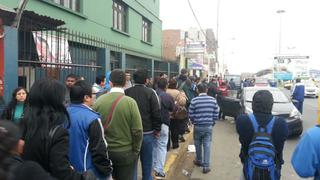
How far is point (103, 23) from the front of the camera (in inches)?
615

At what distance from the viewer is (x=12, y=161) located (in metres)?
2.13

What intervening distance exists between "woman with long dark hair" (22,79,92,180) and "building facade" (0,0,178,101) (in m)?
3.32

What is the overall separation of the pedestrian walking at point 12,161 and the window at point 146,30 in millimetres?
21681

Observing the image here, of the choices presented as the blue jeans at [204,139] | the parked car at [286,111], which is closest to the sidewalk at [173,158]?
the blue jeans at [204,139]

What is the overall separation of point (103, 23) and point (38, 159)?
13064 millimetres

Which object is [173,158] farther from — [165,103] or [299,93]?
[299,93]

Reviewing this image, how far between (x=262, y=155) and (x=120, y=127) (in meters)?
1.59

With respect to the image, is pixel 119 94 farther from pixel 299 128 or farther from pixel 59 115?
pixel 299 128

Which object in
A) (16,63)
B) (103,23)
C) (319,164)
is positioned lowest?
(319,164)

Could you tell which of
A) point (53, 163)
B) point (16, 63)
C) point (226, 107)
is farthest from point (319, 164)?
point (226, 107)

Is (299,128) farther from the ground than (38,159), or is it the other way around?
(38,159)

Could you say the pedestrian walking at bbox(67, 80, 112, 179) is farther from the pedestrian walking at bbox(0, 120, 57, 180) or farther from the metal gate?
the metal gate

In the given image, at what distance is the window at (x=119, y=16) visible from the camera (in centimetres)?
1809

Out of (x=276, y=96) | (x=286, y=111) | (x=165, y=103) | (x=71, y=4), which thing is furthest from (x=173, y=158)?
(x=71, y=4)
